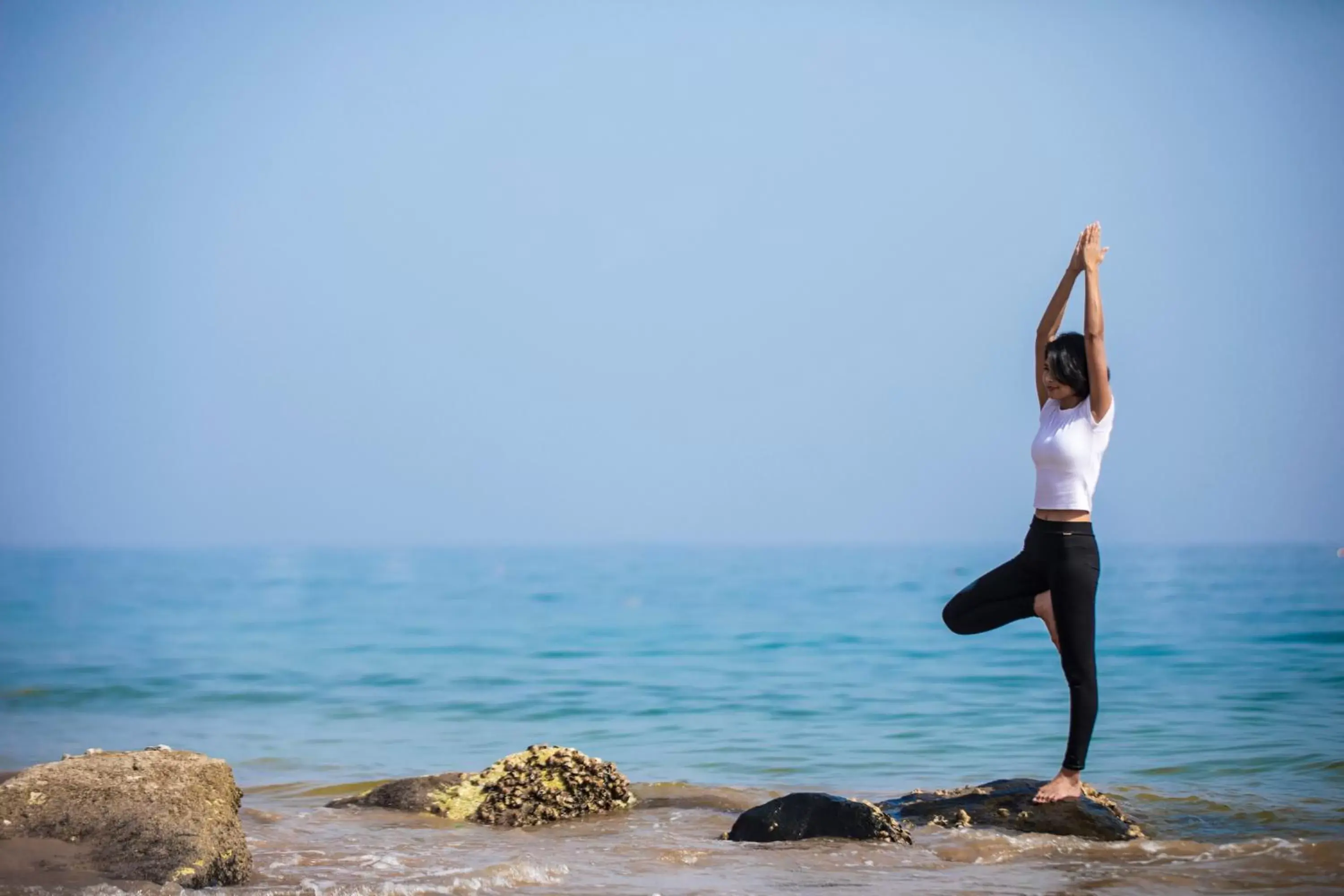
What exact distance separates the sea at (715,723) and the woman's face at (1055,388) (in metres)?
2.22

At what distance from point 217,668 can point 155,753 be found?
12.9 metres

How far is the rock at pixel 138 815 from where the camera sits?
5691 mm

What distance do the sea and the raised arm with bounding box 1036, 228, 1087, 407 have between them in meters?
2.37

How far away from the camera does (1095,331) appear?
643 cm

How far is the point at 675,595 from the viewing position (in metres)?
39.8

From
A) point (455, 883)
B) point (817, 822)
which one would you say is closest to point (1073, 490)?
point (817, 822)

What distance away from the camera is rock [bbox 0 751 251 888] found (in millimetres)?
5691

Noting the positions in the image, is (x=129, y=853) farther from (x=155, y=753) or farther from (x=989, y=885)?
(x=989, y=885)

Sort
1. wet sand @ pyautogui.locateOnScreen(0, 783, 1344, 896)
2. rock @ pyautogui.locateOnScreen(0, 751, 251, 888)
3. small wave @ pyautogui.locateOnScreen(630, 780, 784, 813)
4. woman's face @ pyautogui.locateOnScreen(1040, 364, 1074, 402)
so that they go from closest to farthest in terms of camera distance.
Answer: rock @ pyautogui.locateOnScreen(0, 751, 251, 888)
wet sand @ pyautogui.locateOnScreen(0, 783, 1344, 896)
woman's face @ pyautogui.locateOnScreen(1040, 364, 1074, 402)
small wave @ pyautogui.locateOnScreen(630, 780, 784, 813)

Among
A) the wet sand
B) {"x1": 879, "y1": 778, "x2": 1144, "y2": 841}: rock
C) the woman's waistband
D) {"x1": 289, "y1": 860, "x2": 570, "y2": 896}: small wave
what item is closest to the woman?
the woman's waistband

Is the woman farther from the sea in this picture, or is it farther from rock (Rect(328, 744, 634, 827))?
rock (Rect(328, 744, 634, 827))

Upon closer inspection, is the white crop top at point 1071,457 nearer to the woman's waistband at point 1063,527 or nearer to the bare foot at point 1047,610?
the woman's waistband at point 1063,527

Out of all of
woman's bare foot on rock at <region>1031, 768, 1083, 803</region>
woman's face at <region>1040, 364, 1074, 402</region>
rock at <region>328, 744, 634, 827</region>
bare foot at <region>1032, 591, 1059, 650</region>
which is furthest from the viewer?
rock at <region>328, 744, 634, 827</region>

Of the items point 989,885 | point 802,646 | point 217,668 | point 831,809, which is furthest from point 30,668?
point 989,885
